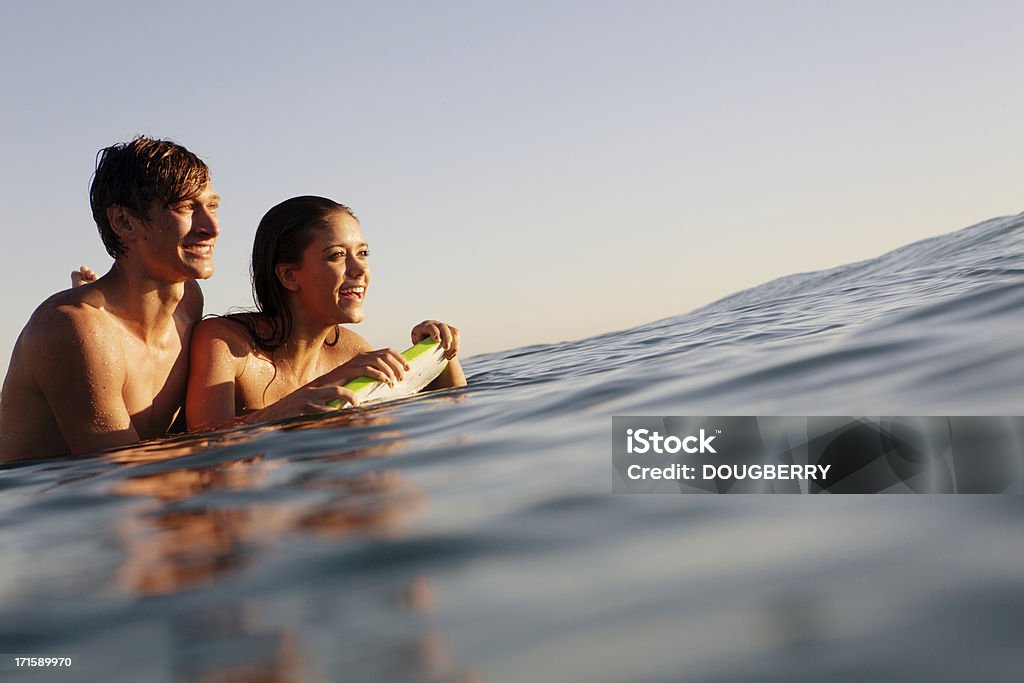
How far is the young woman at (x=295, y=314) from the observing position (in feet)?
13.0

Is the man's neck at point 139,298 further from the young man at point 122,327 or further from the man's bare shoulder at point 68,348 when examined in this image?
the man's bare shoulder at point 68,348

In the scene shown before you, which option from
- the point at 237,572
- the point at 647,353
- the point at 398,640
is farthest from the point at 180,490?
the point at 647,353

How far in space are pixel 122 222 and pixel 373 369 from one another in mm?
1191

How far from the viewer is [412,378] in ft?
14.5

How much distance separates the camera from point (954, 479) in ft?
4.97

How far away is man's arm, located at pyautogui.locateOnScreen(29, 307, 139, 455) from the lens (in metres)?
3.35

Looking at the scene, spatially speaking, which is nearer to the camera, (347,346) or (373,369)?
(373,369)

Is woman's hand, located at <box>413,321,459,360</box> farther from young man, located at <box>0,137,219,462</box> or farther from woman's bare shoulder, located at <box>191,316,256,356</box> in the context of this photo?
young man, located at <box>0,137,219,462</box>

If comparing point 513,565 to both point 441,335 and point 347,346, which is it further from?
point 347,346


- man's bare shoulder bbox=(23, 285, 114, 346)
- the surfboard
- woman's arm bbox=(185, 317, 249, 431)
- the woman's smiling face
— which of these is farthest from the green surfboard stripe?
man's bare shoulder bbox=(23, 285, 114, 346)

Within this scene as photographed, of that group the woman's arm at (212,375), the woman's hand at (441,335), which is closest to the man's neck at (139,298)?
the woman's arm at (212,375)

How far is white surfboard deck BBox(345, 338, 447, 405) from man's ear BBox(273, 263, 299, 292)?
0.63 metres

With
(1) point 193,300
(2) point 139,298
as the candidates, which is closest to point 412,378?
(1) point 193,300

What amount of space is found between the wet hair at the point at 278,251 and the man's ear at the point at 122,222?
73 cm
